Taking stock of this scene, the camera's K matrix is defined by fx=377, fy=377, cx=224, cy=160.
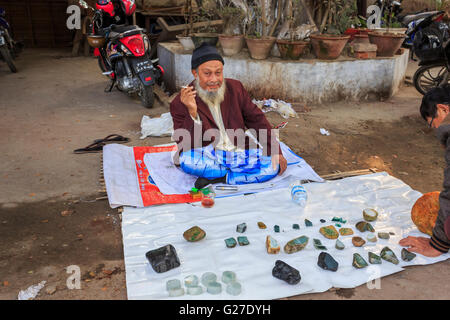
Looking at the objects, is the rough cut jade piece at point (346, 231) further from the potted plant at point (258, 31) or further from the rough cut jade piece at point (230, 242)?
the potted plant at point (258, 31)

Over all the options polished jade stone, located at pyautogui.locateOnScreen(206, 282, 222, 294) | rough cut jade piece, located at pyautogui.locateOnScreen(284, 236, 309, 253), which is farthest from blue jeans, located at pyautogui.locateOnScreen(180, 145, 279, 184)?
polished jade stone, located at pyautogui.locateOnScreen(206, 282, 222, 294)

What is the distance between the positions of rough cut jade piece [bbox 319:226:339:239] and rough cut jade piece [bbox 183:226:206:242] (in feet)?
2.62

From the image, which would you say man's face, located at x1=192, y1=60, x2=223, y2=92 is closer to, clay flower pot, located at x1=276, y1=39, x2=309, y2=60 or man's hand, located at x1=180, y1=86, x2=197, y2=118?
man's hand, located at x1=180, y1=86, x2=197, y2=118

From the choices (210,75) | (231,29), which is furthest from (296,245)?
(231,29)

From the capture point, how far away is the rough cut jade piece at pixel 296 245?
2336mm

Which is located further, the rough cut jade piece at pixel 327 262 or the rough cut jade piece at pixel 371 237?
the rough cut jade piece at pixel 371 237

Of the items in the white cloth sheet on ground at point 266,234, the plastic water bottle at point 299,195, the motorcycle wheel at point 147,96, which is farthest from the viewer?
the motorcycle wheel at point 147,96

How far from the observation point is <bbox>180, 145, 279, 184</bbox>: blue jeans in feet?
10.4

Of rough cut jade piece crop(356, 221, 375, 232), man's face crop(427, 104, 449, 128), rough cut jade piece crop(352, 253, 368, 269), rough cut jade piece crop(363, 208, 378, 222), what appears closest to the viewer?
rough cut jade piece crop(352, 253, 368, 269)

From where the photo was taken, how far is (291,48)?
18.0 ft

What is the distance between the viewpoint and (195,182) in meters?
3.20

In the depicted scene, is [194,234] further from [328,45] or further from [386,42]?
[386,42]

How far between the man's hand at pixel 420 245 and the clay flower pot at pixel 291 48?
3.73m

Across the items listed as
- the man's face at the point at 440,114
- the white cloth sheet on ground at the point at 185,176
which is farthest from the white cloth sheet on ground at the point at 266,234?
the man's face at the point at 440,114
